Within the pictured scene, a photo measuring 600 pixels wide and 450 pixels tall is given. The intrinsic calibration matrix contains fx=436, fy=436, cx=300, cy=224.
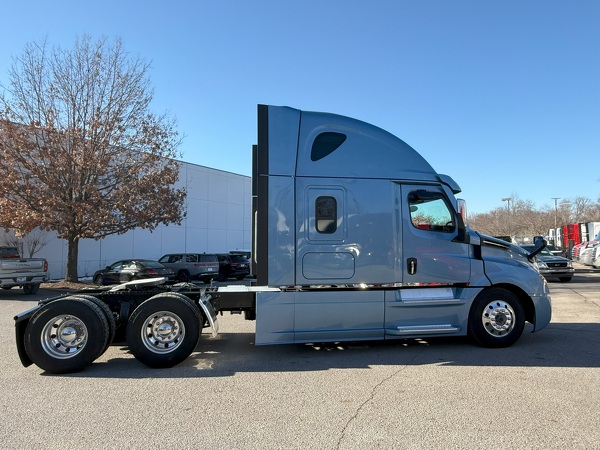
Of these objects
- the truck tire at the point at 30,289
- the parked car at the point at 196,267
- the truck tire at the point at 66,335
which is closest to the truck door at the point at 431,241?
the truck tire at the point at 66,335

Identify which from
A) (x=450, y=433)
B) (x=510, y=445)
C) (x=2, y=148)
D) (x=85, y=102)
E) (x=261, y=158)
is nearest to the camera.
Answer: (x=510, y=445)

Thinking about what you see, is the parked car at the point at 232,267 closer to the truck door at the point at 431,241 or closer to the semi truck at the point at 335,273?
the semi truck at the point at 335,273

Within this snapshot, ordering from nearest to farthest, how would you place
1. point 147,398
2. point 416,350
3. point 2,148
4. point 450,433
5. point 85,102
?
point 450,433 → point 147,398 → point 416,350 → point 2,148 → point 85,102

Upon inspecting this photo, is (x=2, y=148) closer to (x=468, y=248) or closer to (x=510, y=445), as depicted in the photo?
(x=468, y=248)

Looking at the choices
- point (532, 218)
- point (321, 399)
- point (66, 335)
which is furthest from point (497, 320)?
point (532, 218)

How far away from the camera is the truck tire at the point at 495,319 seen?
6.89 m

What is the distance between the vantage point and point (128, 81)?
1956 cm

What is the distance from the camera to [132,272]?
18.7 m

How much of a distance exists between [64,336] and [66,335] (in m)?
0.03

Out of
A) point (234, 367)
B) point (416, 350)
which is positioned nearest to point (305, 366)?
point (234, 367)

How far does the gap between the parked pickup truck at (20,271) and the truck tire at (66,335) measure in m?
11.4

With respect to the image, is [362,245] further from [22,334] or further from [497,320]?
[22,334]

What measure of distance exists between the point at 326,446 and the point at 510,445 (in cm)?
151

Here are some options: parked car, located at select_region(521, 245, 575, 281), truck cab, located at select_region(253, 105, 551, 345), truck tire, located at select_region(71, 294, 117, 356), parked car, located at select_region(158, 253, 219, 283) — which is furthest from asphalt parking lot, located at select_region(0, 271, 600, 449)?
parked car, located at select_region(158, 253, 219, 283)
